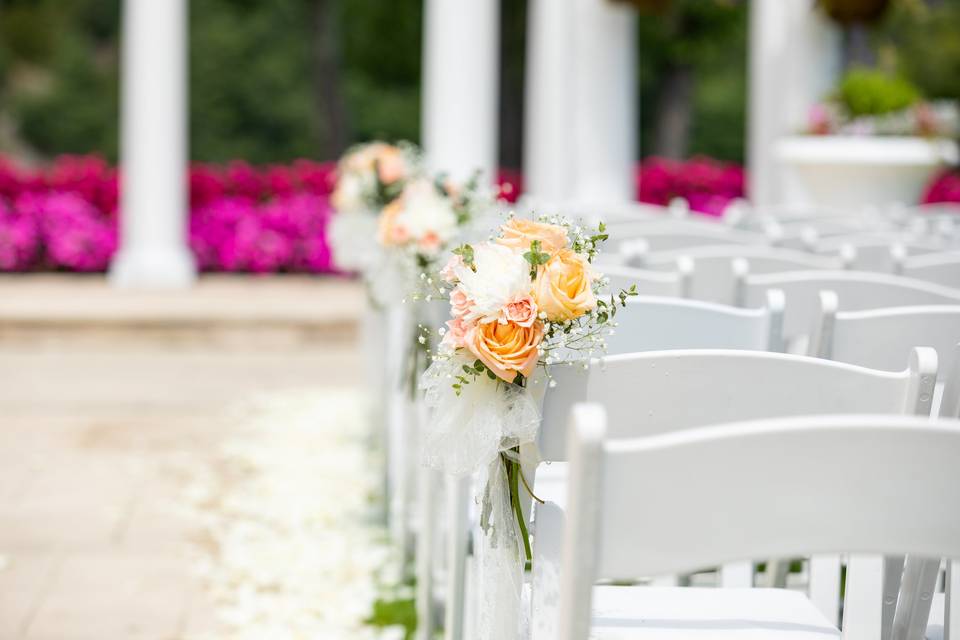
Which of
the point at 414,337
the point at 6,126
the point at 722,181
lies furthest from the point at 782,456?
the point at 6,126

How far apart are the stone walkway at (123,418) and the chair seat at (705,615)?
204 cm

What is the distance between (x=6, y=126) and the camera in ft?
103

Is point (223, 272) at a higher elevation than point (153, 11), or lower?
lower

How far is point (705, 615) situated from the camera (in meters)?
2.55

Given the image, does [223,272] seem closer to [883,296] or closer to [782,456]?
[883,296]

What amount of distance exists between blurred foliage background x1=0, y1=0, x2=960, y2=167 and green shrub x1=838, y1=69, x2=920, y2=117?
13872mm

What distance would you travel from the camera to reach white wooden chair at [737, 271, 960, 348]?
11.8ft

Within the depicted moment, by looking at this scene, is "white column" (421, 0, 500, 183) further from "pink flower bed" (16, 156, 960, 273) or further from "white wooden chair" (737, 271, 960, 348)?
"white wooden chair" (737, 271, 960, 348)

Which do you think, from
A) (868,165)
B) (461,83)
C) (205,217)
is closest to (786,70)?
(868,165)

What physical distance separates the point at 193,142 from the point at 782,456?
28.4 metres

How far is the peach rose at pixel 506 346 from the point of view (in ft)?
7.54

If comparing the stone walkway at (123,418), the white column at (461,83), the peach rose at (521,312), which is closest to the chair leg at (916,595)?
the peach rose at (521,312)

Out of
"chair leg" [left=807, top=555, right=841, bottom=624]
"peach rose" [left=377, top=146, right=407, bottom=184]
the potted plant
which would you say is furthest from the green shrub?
"chair leg" [left=807, top=555, right=841, bottom=624]

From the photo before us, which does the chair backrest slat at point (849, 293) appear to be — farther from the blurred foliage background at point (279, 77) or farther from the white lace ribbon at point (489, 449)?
the blurred foliage background at point (279, 77)
